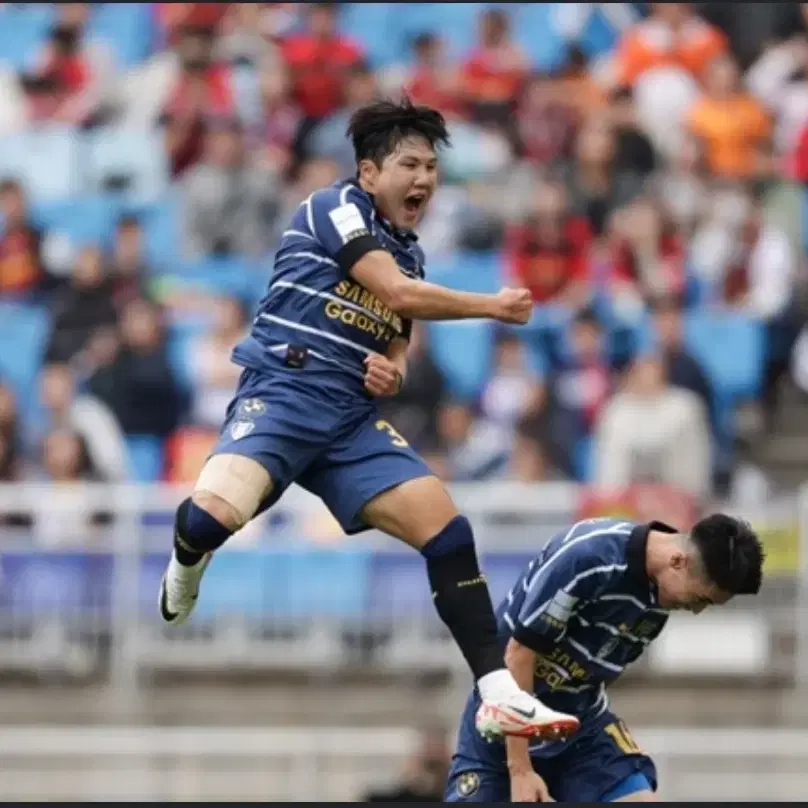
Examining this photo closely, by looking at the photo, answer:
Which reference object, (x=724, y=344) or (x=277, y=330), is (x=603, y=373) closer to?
(x=724, y=344)

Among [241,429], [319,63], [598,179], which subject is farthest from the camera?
[319,63]

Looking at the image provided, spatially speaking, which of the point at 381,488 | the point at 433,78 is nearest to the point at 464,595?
the point at 381,488

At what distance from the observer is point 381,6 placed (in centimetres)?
1812

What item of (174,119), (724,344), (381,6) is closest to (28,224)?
(174,119)

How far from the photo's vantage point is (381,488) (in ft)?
27.6

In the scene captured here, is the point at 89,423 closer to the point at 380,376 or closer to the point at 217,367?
the point at 217,367

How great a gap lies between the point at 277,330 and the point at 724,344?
6660 mm

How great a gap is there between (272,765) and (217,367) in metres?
2.58

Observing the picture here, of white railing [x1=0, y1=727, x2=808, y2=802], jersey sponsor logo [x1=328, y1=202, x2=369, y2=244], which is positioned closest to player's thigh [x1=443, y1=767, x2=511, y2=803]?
jersey sponsor logo [x1=328, y1=202, x2=369, y2=244]

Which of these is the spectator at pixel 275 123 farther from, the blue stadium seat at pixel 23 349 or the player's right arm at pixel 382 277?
the player's right arm at pixel 382 277

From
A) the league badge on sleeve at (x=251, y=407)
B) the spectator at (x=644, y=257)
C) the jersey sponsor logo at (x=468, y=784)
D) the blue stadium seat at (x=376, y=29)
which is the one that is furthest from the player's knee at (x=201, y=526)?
the blue stadium seat at (x=376, y=29)

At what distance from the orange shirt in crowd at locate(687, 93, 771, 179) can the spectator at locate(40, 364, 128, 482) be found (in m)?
4.67

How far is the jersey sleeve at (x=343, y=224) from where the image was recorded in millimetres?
8375

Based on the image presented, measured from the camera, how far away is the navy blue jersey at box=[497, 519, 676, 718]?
830 centimetres
